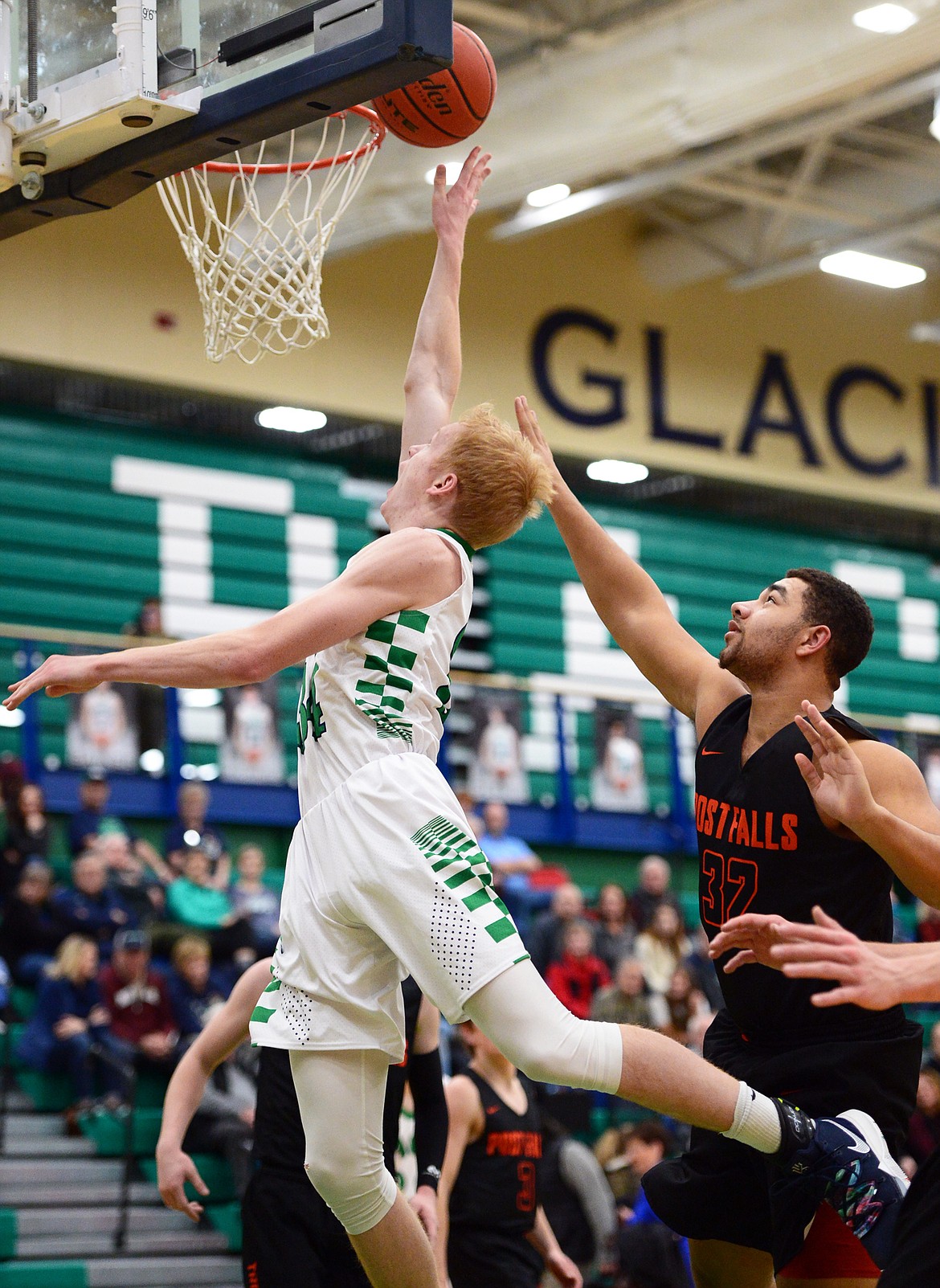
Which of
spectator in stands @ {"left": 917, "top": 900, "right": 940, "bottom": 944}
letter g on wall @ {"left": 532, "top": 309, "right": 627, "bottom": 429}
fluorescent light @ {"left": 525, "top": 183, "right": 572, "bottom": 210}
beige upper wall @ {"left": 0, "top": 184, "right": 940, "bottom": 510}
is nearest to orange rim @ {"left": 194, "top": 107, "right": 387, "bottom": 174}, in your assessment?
beige upper wall @ {"left": 0, "top": 184, "right": 940, "bottom": 510}

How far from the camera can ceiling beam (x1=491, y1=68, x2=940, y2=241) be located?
14828 millimetres

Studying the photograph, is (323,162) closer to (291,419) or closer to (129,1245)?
(129,1245)

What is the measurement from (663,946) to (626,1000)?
156 cm

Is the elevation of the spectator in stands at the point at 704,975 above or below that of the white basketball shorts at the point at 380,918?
below

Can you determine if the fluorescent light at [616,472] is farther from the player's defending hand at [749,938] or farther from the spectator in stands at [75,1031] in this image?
the player's defending hand at [749,938]

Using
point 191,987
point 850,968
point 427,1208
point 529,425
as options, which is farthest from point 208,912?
point 850,968

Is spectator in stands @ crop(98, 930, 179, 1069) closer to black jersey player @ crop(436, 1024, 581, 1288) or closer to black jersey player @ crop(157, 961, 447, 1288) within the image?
black jersey player @ crop(436, 1024, 581, 1288)

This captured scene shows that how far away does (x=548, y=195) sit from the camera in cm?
1553

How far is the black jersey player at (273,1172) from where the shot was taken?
16.6 feet

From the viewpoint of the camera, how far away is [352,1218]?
4.38 meters

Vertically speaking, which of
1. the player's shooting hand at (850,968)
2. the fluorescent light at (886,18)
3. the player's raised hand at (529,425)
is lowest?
the player's shooting hand at (850,968)

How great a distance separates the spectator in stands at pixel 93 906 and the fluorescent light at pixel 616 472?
28.1ft

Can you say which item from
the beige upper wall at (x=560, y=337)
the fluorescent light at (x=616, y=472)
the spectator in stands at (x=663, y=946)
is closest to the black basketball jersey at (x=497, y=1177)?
the spectator in stands at (x=663, y=946)

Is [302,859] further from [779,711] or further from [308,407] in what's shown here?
[308,407]
